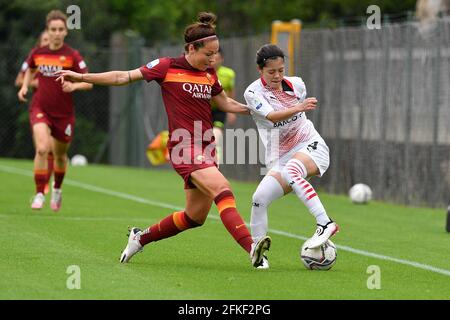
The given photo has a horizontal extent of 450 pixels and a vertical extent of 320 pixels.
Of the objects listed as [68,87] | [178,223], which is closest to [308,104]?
[178,223]

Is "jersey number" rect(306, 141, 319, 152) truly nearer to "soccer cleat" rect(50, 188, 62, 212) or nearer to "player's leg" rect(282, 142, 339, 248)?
"player's leg" rect(282, 142, 339, 248)

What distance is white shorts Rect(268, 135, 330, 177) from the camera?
10445mm

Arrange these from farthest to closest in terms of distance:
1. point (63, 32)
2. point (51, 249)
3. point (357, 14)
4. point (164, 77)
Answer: point (357, 14) < point (63, 32) < point (51, 249) < point (164, 77)

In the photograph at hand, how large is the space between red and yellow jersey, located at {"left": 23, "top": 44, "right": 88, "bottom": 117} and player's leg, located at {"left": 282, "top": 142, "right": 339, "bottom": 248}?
5.38m

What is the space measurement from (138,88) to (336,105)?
9.35 meters

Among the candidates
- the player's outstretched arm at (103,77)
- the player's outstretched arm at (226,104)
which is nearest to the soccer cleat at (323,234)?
the player's outstretched arm at (226,104)

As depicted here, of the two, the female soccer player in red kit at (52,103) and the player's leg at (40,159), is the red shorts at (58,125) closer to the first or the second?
the female soccer player in red kit at (52,103)

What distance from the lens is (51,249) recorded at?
10.9 meters

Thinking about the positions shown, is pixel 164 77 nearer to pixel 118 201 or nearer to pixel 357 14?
pixel 118 201

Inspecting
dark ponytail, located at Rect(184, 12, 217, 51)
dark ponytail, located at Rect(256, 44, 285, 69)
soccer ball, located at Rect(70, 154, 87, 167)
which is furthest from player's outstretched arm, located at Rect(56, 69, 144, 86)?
soccer ball, located at Rect(70, 154, 87, 167)

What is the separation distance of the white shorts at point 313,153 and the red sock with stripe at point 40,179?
5.08 meters

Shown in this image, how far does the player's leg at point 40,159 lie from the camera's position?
14.9m
